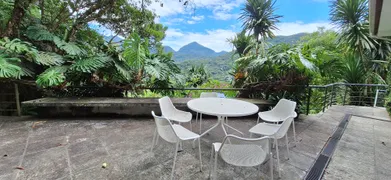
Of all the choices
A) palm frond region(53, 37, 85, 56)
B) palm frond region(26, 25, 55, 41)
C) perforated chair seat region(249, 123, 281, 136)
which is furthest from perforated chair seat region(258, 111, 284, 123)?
palm frond region(26, 25, 55, 41)

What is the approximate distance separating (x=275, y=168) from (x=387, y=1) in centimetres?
215

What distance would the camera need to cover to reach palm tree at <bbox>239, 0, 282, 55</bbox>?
615 centimetres

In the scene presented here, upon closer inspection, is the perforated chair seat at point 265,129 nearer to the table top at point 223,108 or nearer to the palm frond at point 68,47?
the table top at point 223,108

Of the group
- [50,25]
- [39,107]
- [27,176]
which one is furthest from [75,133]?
[50,25]

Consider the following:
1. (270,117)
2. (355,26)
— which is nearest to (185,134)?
(270,117)

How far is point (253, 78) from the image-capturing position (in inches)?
156

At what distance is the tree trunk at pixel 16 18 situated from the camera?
9.75 ft

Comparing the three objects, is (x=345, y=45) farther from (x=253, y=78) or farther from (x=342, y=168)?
(x=342, y=168)

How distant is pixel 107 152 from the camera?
2.07 metres

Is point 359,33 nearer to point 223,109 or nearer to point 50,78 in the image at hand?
point 223,109

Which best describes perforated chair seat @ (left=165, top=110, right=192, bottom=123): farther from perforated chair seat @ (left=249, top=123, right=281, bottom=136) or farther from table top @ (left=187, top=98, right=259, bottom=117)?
perforated chair seat @ (left=249, top=123, right=281, bottom=136)

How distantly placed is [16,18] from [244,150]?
13.8ft

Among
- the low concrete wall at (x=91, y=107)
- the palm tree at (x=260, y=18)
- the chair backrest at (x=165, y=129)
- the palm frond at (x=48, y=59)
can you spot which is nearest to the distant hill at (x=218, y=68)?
the low concrete wall at (x=91, y=107)

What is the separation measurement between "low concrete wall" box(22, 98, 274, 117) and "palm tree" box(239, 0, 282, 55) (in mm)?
3943
